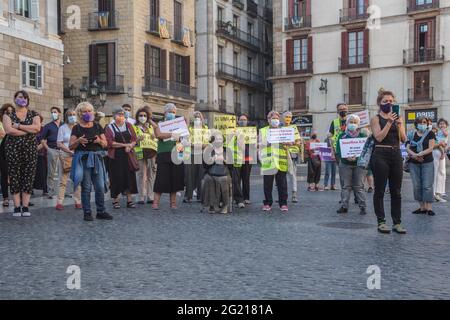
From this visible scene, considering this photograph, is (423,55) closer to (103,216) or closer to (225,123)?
(225,123)

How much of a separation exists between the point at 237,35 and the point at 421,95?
1560 centimetres

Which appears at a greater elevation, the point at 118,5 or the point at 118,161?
the point at 118,5

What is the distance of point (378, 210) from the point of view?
7.64m

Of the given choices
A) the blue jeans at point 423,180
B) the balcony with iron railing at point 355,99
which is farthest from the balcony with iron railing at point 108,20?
the blue jeans at point 423,180

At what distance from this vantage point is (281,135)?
10289 millimetres

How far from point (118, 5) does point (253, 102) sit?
1994cm

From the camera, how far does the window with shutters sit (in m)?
22.8

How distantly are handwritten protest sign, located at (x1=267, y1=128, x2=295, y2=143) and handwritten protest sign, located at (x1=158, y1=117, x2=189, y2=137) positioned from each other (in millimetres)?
1520

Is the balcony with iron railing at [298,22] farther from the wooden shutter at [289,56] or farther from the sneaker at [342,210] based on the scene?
the sneaker at [342,210]

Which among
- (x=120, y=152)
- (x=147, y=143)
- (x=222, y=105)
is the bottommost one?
(x=120, y=152)

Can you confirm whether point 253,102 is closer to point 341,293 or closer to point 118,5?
point 118,5

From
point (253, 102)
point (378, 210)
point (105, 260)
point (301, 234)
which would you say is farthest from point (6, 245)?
point (253, 102)

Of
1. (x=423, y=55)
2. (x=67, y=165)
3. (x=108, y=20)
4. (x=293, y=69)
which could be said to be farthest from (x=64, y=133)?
(x=293, y=69)

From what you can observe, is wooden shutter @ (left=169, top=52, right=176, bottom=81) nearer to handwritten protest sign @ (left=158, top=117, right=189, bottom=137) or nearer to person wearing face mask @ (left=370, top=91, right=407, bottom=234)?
handwritten protest sign @ (left=158, top=117, right=189, bottom=137)
